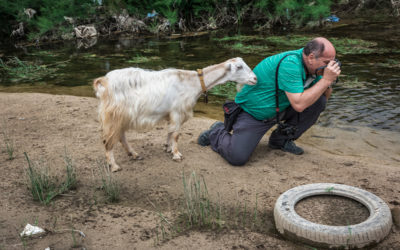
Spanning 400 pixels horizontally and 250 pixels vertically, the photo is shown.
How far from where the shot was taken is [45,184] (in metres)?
3.74

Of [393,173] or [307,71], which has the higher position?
[307,71]

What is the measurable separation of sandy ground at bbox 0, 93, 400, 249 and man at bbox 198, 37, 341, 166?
185mm

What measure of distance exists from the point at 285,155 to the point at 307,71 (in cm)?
108

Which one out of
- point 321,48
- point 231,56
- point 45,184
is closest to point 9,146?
point 45,184

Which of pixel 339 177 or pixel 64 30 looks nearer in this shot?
pixel 339 177

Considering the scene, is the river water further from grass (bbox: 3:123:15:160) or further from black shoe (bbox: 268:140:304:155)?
grass (bbox: 3:123:15:160)

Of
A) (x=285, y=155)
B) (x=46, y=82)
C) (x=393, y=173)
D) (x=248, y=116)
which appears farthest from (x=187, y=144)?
(x=46, y=82)

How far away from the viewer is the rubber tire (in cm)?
288

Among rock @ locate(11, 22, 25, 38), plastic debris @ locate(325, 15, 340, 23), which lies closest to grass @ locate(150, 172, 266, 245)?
plastic debris @ locate(325, 15, 340, 23)

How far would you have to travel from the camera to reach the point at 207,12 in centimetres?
1600

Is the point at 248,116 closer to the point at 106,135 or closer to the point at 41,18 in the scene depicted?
the point at 106,135

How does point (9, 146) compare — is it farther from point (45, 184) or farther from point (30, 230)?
point (30, 230)

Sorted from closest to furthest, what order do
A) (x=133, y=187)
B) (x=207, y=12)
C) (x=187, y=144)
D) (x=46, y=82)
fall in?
(x=133, y=187)
(x=187, y=144)
(x=46, y=82)
(x=207, y=12)

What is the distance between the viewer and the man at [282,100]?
13.4 ft
